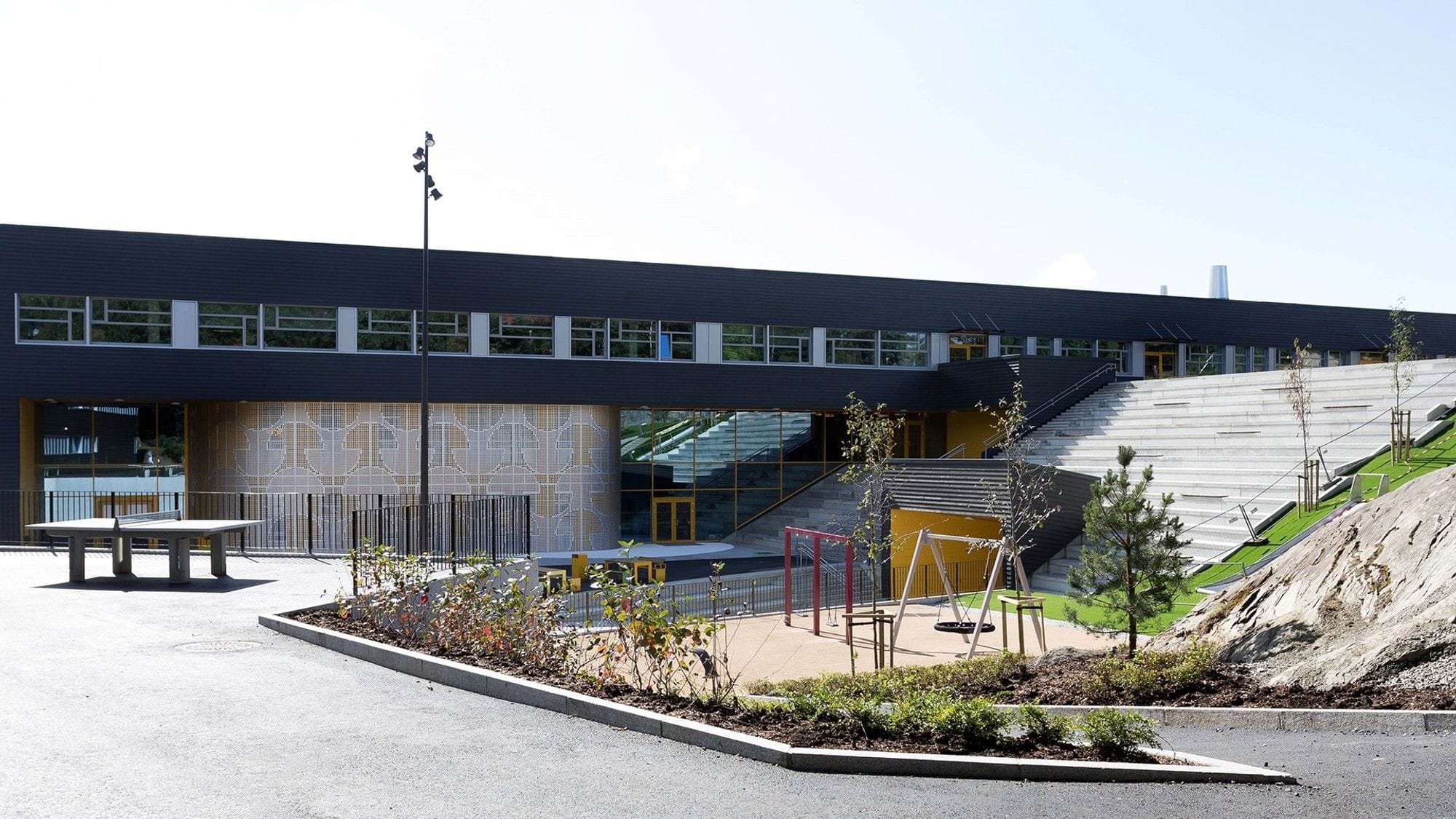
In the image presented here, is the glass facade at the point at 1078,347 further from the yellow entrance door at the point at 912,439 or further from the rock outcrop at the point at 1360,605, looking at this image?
the rock outcrop at the point at 1360,605

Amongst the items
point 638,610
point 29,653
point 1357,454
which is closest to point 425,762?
point 638,610

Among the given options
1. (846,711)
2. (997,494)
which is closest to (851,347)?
(997,494)

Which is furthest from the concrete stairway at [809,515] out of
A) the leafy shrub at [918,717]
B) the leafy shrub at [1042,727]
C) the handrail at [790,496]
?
the leafy shrub at [1042,727]

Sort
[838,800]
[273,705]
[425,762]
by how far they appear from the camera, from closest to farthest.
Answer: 1. [838,800]
2. [425,762]
3. [273,705]

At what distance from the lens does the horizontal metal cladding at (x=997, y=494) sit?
26844 mm

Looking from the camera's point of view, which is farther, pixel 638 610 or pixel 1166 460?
pixel 1166 460

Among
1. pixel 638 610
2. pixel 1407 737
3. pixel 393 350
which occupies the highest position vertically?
pixel 393 350

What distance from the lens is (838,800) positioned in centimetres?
720

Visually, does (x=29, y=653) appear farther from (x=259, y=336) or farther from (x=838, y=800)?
(x=259, y=336)

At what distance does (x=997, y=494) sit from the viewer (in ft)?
83.7

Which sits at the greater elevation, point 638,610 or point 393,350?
point 393,350

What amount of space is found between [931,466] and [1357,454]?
10274mm

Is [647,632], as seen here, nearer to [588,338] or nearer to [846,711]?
[846,711]

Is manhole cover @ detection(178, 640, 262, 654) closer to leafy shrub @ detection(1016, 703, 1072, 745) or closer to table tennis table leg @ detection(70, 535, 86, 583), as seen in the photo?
table tennis table leg @ detection(70, 535, 86, 583)
